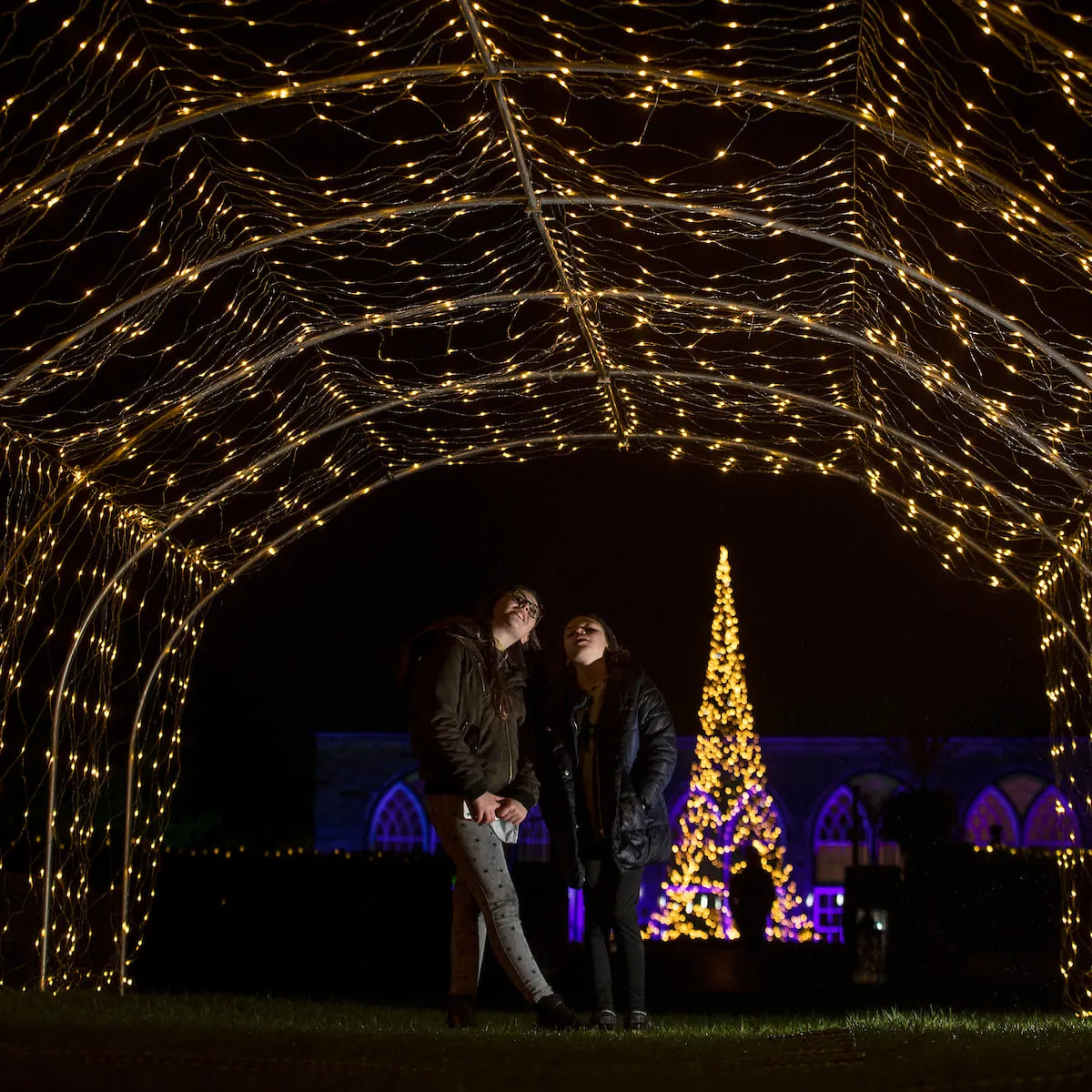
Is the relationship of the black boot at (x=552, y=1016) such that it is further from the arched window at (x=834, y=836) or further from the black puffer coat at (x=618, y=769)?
the arched window at (x=834, y=836)

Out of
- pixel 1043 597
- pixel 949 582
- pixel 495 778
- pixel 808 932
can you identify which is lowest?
pixel 808 932

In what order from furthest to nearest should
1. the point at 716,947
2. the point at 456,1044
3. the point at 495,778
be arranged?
the point at 716,947
the point at 495,778
the point at 456,1044

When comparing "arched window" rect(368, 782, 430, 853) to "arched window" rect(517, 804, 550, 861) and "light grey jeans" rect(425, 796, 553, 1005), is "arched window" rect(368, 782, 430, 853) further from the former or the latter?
"light grey jeans" rect(425, 796, 553, 1005)

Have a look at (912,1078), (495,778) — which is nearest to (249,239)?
(495,778)

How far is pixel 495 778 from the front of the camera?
5.88 metres

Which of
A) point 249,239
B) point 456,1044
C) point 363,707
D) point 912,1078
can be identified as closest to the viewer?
point 912,1078

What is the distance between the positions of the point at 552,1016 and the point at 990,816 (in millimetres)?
18019

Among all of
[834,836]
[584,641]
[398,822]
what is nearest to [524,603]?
[584,641]

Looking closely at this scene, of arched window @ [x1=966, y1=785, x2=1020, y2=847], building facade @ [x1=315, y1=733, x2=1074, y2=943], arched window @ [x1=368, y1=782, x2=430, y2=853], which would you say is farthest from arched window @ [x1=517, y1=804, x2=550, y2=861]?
arched window @ [x1=966, y1=785, x2=1020, y2=847]

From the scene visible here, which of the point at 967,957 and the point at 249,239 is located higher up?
the point at 249,239

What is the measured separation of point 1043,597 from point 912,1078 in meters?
6.41

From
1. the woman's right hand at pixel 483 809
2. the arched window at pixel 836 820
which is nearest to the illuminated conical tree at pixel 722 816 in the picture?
the arched window at pixel 836 820

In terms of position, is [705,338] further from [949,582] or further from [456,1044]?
[949,582]

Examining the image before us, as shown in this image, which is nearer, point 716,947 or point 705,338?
point 705,338
